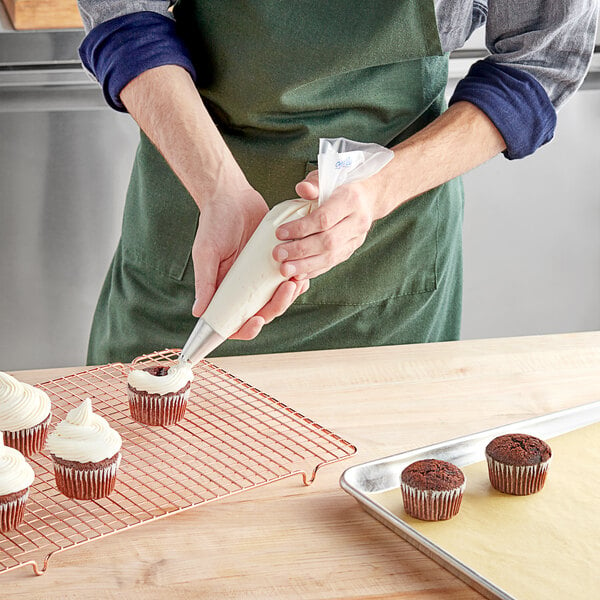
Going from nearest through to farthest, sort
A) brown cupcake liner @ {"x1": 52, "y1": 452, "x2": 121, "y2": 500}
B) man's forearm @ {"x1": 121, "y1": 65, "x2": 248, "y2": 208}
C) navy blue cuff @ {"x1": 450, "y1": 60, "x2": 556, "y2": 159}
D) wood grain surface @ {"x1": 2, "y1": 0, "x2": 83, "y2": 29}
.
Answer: brown cupcake liner @ {"x1": 52, "y1": 452, "x2": 121, "y2": 500} → man's forearm @ {"x1": 121, "y1": 65, "x2": 248, "y2": 208} → navy blue cuff @ {"x1": 450, "y1": 60, "x2": 556, "y2": 159} → wood grain surface @ {"x1": 2, "y1": 0, "x2": 83, "y2": 29}

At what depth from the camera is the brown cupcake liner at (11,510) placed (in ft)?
3.35

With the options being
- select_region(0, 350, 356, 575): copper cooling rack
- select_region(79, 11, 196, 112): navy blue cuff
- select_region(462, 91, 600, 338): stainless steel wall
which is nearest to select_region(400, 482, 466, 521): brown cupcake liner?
select_region(0, 350, 356, 575): copper cooling rack

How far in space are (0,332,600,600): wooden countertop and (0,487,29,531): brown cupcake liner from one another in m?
0.07

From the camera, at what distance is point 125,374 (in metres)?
1.44

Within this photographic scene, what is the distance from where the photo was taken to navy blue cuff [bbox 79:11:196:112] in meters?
1.46

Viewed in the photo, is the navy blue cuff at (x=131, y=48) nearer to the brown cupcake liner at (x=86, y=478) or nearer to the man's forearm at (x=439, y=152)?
the man's forearm at (x=439, y=152)

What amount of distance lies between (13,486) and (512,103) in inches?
38.0

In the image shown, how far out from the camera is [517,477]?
3.64 feet

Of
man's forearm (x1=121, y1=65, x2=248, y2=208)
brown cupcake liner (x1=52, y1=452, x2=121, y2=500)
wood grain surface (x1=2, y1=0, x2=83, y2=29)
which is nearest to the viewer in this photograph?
brown cupcake liner (x1=52, y1=452, x2=121, y2=500)

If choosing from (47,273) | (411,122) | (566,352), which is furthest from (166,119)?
(47,273)

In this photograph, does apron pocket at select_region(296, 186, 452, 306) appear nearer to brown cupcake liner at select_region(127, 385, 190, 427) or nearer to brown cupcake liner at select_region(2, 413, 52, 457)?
brown cupcake liner at select_region(127, 385, 190, 427)

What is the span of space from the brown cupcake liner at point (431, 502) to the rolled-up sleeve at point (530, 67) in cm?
68

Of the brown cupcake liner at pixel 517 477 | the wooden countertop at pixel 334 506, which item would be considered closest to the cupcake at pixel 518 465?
the brown cupcake liner at pixel 517 477

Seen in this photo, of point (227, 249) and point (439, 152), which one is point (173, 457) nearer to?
point (227, 249)
